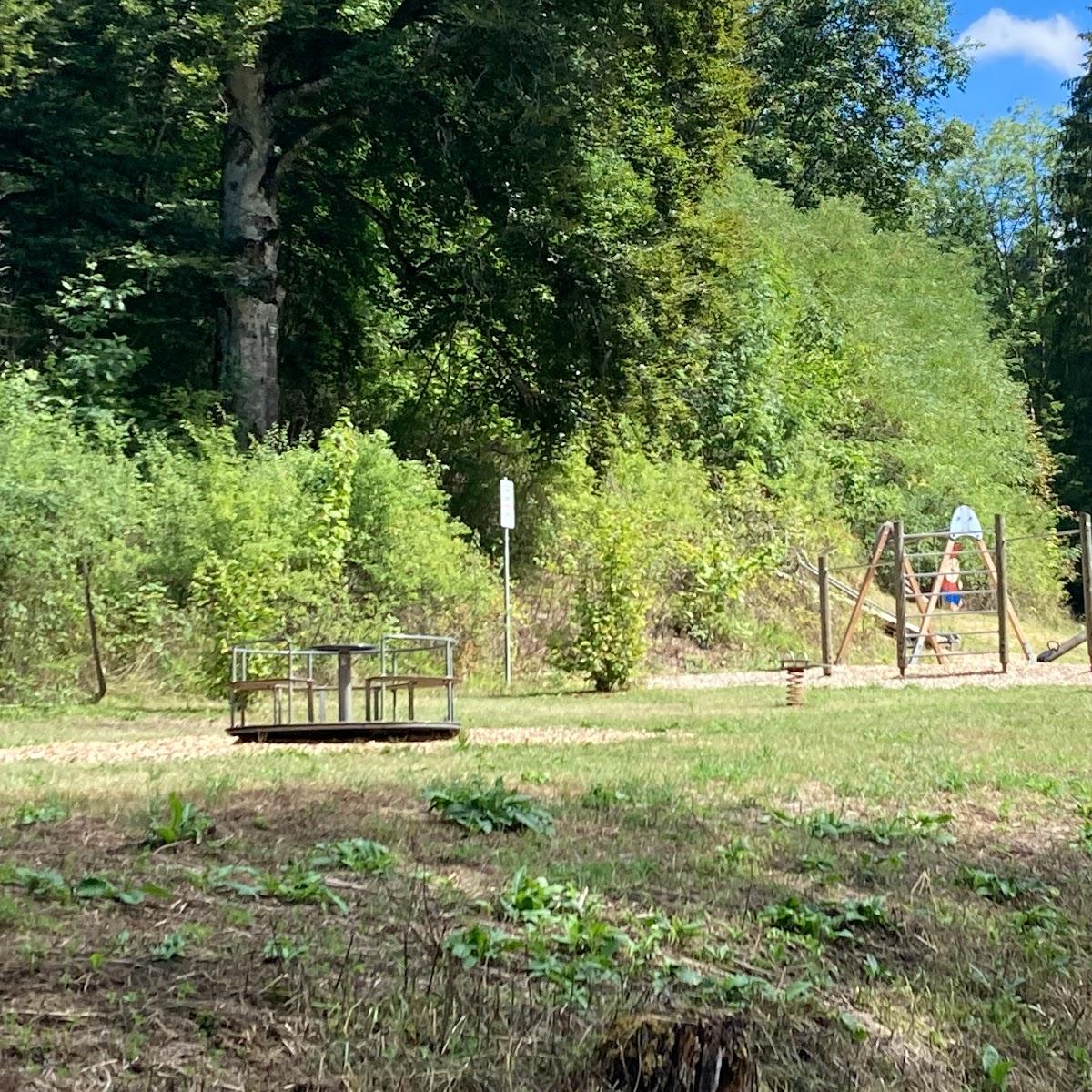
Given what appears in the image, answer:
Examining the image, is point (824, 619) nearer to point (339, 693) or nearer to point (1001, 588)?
point (1001, 588)

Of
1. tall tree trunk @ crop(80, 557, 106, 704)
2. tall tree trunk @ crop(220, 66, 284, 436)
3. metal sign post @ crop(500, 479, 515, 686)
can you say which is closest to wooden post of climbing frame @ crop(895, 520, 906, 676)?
metal sign post @ crop(500, 479, 515, 686)

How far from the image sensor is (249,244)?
837 inches

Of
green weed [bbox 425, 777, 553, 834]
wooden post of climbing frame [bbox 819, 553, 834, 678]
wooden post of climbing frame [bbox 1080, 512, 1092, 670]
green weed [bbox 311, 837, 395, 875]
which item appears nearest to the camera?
green weed [bbox 311, 837, 395, 875]

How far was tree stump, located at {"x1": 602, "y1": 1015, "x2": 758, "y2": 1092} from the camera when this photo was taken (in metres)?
3.22

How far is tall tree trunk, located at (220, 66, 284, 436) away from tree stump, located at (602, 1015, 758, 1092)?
18467mm

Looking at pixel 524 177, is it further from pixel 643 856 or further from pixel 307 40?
pixel 643 856

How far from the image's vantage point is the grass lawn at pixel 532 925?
3.58m

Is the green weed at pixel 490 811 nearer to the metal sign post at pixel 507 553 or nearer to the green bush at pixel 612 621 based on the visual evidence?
the green bush at pixel 612 621

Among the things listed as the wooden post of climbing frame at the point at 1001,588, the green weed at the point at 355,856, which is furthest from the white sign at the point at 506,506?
the green weed at the point at 355,856

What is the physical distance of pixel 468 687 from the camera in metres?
19.2

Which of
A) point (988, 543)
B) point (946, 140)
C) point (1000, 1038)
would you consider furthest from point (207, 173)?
point (946, 140)

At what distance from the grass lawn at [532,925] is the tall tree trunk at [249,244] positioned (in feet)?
42.5

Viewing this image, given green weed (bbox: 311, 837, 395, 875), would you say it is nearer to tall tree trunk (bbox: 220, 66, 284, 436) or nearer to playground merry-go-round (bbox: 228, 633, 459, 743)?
playground merry-go-round (bbox: 228, 633, 459, 743)

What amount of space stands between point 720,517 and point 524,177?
Answer: 7466 millimetres
